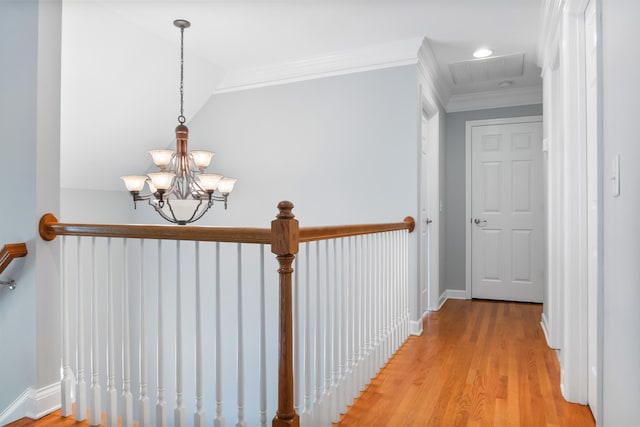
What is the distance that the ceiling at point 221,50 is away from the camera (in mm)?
2908

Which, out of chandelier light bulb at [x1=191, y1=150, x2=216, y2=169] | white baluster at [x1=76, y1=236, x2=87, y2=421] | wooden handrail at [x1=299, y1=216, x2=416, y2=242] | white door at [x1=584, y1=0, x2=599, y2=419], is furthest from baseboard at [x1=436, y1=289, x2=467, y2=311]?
Answer: white baluster at [x1=76, y1=236, x2=87, y2=421]

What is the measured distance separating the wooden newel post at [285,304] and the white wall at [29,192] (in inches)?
51.5

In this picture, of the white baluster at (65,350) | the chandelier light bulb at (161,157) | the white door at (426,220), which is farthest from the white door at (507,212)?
the white baluster at (65,350)

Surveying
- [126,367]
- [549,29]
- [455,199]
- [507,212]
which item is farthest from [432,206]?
Result: [126,367]

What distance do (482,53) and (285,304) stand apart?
122 inches

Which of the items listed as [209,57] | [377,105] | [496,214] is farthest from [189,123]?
[496,214]

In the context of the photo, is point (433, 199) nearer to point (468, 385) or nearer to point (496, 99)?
point (496, 99)

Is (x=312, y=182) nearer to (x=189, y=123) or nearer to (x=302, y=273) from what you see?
(x=302, y=273)

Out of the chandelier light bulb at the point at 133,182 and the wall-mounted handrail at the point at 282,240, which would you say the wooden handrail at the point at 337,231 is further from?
the chandelier light bulb at the point at 133,182

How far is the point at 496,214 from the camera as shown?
4.73 metres

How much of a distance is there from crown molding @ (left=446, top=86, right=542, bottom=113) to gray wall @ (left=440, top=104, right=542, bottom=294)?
8cm

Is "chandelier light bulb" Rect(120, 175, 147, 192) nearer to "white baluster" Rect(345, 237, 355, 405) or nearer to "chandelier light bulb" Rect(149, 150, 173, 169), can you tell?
"chandelier light bulb" Rect(149, 150, 173, 169)

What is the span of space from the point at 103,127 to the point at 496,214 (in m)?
4.09

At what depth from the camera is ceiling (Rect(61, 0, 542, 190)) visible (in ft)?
9.54
